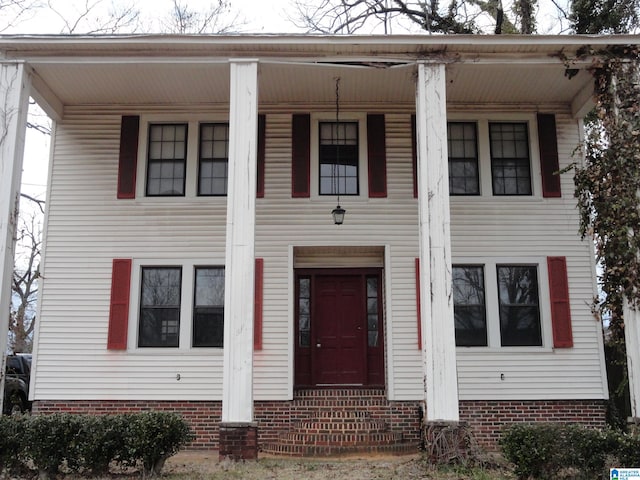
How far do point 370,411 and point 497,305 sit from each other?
9.69ft

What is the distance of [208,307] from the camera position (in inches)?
442

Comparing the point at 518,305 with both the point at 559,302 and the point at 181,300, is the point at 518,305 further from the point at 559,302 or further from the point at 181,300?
the point at 181,300

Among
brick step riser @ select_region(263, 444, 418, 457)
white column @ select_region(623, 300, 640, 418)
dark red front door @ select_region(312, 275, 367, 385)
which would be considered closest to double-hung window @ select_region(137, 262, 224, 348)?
dark red front door @ select_region(312, 275, 367, 385)

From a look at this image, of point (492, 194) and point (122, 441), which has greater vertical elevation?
point (492, 194)

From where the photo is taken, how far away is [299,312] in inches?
457

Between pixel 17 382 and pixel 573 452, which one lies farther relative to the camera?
pixel 17 382

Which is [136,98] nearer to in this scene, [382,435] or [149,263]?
[149,263]

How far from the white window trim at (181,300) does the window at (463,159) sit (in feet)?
15.1

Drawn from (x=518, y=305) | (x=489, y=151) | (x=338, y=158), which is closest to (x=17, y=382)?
(x=338, y=158)

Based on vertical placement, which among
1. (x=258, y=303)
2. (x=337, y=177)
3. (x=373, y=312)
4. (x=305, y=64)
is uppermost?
(x=305, y=64)

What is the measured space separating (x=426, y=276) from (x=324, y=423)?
3103 millimetres

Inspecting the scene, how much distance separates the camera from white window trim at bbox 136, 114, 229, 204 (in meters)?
11.5

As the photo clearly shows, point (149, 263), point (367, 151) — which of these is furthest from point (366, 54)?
point (149, 263)

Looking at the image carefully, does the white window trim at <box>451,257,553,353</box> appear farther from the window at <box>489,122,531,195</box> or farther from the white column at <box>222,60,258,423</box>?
the white column at <box>222,60,258,423</box>
